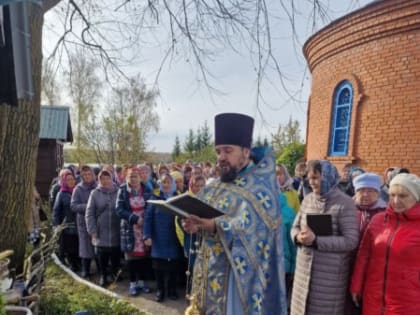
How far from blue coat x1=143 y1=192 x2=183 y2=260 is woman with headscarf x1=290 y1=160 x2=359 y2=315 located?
2062 millimetres

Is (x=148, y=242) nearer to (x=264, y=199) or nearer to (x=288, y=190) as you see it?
(x=288, y=190)

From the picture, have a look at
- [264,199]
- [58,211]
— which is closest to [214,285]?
[264,199]

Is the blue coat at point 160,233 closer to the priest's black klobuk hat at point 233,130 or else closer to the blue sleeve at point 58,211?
the blue sleeve at point 58,211

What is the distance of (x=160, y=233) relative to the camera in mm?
4555

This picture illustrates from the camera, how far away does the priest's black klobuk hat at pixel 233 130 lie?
2531mm

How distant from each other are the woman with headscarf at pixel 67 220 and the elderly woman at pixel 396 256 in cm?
469

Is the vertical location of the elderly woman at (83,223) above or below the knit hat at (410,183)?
below

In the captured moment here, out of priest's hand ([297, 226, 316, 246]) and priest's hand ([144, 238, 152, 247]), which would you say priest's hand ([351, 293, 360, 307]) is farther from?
priest's hand ([144, 238, 152, 247])

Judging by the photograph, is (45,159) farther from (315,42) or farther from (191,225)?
(191,225)

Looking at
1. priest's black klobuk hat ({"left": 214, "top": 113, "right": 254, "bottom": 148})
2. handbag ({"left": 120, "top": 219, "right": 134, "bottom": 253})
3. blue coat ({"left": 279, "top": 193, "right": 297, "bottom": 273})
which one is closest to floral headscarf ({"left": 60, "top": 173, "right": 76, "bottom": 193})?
handbag ({"left": 120, "top": 219, "right": 134, "bottom": 253})

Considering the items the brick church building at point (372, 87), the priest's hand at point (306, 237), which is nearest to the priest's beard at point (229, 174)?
the priest's hand at point (306, 237)

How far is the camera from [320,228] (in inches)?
109

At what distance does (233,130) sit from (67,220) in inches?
171

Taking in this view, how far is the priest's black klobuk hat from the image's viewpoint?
99.7 inches
